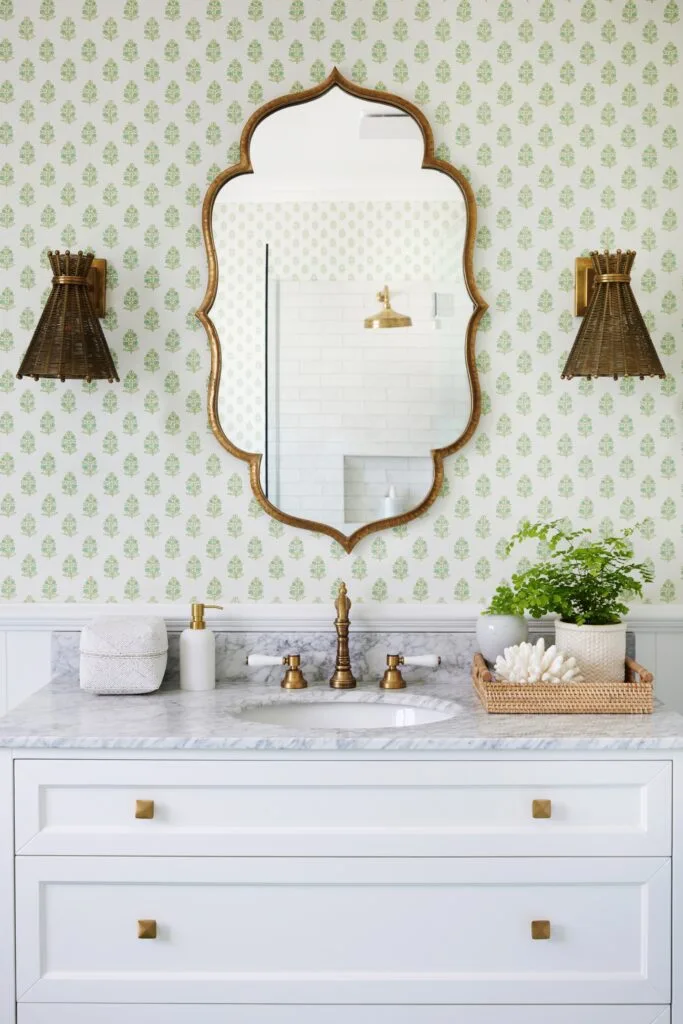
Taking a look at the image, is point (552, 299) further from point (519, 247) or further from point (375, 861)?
point (375, 861)

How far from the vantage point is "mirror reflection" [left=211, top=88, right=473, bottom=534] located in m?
2.46

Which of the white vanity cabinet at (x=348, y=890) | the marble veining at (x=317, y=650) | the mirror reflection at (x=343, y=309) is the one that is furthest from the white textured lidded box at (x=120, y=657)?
the mirror reflection at (x=343, y=309)

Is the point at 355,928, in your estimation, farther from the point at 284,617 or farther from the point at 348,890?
the point at 284,617

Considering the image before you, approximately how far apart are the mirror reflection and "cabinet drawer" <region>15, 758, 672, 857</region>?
0.71 meters

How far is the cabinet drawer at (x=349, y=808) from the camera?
197 cm

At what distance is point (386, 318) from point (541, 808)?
1.14 metres

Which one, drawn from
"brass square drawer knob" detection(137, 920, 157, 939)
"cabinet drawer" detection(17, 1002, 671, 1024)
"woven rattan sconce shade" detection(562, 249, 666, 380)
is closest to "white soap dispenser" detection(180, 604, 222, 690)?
"brass square drawer knob" detection(137, 920, 157, 939)

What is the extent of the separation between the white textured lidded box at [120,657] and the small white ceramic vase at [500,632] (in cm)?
72

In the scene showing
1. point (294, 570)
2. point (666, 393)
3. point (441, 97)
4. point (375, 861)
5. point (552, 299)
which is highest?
point (441, 97)

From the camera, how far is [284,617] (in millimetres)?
2504

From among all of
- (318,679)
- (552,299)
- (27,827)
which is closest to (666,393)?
(552,299)

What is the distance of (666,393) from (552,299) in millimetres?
344

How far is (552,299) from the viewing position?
2.48m

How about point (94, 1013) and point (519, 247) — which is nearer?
point (94, 1013)
